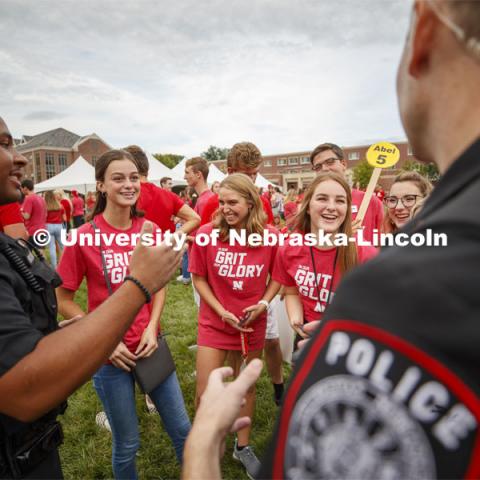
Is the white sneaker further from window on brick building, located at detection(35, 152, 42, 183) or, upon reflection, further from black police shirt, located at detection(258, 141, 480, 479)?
window on brick building, located at detection(35, 152, 42, 183)

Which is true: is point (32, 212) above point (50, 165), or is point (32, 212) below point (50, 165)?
below

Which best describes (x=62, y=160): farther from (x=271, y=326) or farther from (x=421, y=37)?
(x=421, y=37)

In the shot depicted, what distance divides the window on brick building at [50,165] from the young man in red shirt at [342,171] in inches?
2478

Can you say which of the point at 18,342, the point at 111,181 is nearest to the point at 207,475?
the point at 18,342

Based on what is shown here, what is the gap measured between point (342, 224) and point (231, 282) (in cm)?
102

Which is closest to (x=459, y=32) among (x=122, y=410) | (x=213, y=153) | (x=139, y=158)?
(x=122, y=410)

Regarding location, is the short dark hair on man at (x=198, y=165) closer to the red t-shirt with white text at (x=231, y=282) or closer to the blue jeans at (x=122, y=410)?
the red t-shirt with white text at (x=231, y=282)

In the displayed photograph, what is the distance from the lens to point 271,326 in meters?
3.93

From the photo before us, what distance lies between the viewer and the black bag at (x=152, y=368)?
2438mm

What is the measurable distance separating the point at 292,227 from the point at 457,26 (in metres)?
2.66

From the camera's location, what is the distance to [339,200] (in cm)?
299

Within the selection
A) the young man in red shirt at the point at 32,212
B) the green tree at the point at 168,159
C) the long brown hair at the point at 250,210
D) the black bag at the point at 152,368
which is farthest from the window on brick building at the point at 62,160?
the black bag at the point at 152,368

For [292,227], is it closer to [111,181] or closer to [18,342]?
[111,181]

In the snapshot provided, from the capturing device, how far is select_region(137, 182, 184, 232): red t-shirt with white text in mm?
4227
